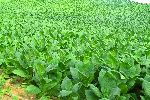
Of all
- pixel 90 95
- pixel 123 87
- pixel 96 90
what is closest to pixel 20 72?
pixel 90 95

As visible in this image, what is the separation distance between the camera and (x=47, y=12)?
23.7m

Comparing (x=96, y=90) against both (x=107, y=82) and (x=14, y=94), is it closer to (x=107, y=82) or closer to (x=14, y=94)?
(x=107, y=82)

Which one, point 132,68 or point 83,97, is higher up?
point 132,68

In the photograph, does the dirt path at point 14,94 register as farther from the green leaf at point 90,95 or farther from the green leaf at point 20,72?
the green leaf at point 90,95

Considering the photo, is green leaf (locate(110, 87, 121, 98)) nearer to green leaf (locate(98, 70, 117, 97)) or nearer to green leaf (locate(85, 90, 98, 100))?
green leaf (locate(98, 70, 117, 97))

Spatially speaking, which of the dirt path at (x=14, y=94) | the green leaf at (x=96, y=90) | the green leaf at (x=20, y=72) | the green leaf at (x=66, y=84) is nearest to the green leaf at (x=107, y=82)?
the green leaf at (x=96, y=90)

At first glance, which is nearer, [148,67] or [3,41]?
[148,67]

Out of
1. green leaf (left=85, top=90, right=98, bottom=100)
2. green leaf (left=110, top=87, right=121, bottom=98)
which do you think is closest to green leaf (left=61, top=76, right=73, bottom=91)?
green leaf (left=85, top=90, right=98, bottom=100)

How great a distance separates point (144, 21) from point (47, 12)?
5312 millimetres

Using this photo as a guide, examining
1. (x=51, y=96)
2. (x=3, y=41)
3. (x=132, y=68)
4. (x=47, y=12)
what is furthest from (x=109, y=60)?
(x=47, y=12)

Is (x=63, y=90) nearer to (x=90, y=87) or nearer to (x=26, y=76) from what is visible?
(x=90, y=87)

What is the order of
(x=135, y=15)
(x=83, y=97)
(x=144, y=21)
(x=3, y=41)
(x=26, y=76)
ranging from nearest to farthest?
(x=83, y=97) < (x=26, y=76) < (x=3, y=41) < (x=144, y=21) < (x=135, y=15)

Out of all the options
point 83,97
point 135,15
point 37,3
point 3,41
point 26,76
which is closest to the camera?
point 83,97

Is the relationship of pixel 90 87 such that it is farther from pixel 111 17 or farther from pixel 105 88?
pixel 111 17
